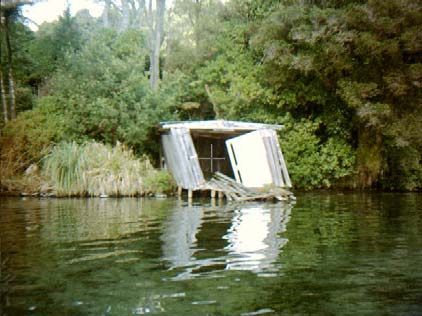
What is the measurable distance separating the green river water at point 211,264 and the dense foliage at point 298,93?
7.71 m

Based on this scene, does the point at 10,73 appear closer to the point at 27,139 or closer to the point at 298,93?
the point at 27,139

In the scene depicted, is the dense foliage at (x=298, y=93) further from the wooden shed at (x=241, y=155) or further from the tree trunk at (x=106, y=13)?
the tree trunk at (x=106, y=13)

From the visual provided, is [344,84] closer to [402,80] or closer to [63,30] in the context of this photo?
[402,80]

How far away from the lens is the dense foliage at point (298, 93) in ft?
56.5

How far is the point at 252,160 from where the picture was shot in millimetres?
16109

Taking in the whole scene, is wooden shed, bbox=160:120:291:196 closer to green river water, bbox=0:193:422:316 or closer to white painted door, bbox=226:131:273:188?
white painted door, bbox=226:131:273:188

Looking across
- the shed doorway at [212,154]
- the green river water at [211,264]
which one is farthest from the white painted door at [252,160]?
the shed doorway at [212,154]

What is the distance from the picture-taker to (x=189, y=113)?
25422mm

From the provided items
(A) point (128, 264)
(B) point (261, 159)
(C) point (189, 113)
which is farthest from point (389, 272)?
(C) point (189, 113)

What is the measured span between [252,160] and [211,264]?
34.0ft

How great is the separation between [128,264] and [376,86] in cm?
1416

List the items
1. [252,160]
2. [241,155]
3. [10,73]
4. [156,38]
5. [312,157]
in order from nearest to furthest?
[252,160] → [241,155] → [312,157] → [10,73] → [156,38]

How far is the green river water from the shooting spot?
171 inches

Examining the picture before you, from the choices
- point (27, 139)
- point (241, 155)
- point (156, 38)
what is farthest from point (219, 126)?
point (156, 38)
